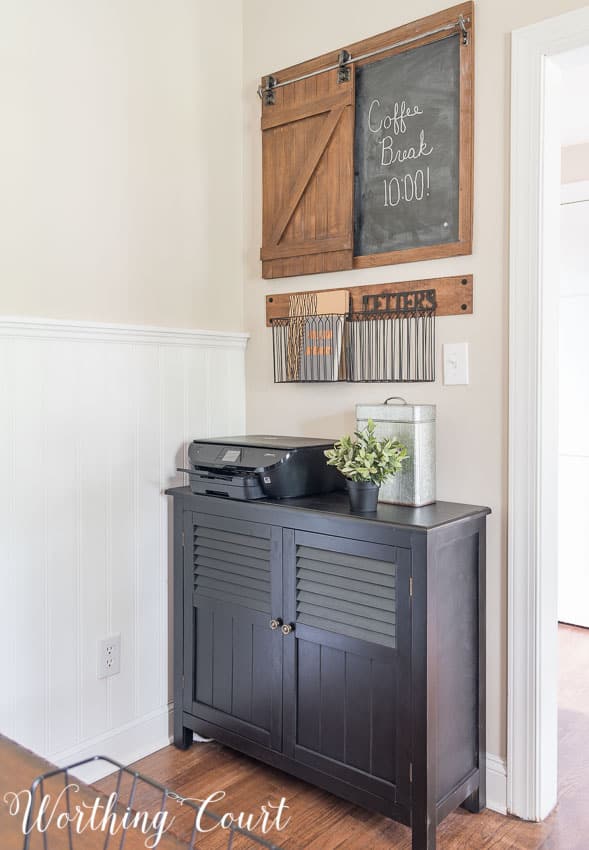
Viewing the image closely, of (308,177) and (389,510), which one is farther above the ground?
(308,177)

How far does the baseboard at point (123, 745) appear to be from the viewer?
6.98 ft

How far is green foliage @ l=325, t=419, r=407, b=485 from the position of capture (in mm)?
1928

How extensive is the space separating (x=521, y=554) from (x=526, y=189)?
101 cm

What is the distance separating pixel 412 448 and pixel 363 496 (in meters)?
0.22

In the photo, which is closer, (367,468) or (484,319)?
(367,468)

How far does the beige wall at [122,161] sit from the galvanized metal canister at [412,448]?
0.85 metres

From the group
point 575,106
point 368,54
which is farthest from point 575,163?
point 368,54

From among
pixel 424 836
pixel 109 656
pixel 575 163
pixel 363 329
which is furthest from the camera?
pixel 575 163

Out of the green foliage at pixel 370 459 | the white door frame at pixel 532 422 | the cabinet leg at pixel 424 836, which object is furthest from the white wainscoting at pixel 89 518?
the white door frame at pixel 532 422

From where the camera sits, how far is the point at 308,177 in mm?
2447

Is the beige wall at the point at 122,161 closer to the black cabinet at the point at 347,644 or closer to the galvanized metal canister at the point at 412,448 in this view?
the black cabinet at the point at 347,644

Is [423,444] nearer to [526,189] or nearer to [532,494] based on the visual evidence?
[532,494]

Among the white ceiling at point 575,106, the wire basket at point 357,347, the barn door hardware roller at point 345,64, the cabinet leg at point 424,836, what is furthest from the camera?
the white ceiling at point 575,106

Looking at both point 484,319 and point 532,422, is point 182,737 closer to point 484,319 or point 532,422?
point 532,422
